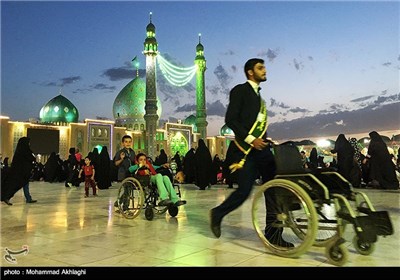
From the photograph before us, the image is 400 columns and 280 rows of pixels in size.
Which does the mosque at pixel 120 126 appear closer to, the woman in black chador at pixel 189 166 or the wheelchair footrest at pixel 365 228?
the woman in black chador at pixel 189 166

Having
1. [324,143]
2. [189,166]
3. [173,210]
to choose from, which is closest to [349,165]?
[189,166]

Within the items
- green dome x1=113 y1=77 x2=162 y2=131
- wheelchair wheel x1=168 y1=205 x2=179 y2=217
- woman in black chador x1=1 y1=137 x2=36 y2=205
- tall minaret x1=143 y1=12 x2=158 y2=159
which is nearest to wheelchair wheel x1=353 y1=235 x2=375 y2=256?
wheelchair wheel x1=168 y1=205 x2=179 y2=217

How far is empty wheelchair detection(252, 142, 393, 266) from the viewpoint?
93.7 inches

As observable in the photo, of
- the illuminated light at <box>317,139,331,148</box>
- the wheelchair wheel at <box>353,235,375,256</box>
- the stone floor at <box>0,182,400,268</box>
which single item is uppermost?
the illuminated light at <box>317,139,331,148</box>

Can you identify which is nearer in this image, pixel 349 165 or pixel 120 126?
pixel 349 165

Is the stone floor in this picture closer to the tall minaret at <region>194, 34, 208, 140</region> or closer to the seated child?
the seated child

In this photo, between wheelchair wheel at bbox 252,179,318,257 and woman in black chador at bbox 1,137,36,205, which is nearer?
wheelchair wheel at bbox 252,179,318,257

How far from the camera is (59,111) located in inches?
1551

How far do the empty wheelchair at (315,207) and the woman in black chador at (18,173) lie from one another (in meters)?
5.47

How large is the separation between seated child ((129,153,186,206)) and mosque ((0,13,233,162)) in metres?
28.9

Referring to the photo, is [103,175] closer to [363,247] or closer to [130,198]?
[130,198]

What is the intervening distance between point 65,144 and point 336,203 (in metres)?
38.0

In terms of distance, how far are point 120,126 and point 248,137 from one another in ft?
134
